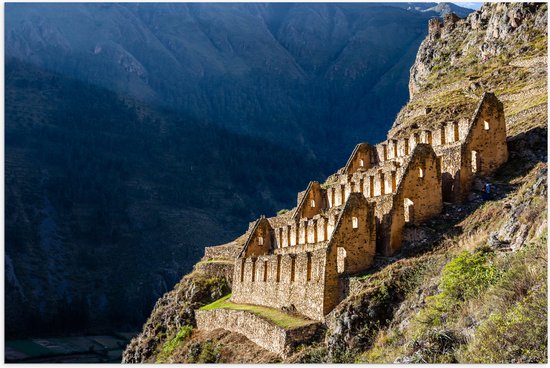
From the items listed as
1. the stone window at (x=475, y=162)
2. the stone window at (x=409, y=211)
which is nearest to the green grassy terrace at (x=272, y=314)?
the stone window at (x=409, y=211)

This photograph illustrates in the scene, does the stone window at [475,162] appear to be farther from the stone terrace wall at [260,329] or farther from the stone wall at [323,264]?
the stone terrace wall at [260,329]

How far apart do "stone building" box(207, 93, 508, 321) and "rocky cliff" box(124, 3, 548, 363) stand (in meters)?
0.88

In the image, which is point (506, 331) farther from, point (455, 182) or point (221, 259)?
point (221, 259)

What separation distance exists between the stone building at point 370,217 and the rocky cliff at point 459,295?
34.6 inches

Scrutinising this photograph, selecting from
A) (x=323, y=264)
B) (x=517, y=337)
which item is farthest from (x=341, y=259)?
(x=517, y=337)

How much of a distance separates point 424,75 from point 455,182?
6060 cm

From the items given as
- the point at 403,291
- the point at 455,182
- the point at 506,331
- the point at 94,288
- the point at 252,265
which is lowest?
the point at 506,331

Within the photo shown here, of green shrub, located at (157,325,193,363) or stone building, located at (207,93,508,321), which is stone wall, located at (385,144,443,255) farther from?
green shrub, located at (157,325,193,363)

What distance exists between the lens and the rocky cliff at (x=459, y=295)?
21656 millimetres

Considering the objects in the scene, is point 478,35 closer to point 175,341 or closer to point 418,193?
point 175,341

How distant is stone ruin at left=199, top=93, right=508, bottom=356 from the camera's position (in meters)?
36.2

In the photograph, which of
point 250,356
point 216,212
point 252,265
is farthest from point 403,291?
point 216,212

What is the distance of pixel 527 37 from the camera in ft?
259

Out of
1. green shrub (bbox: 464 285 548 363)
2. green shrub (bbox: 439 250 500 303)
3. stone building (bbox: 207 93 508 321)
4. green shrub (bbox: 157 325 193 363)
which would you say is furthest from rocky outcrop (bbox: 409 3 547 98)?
green shrub (bbox: 464 285 548 363)
